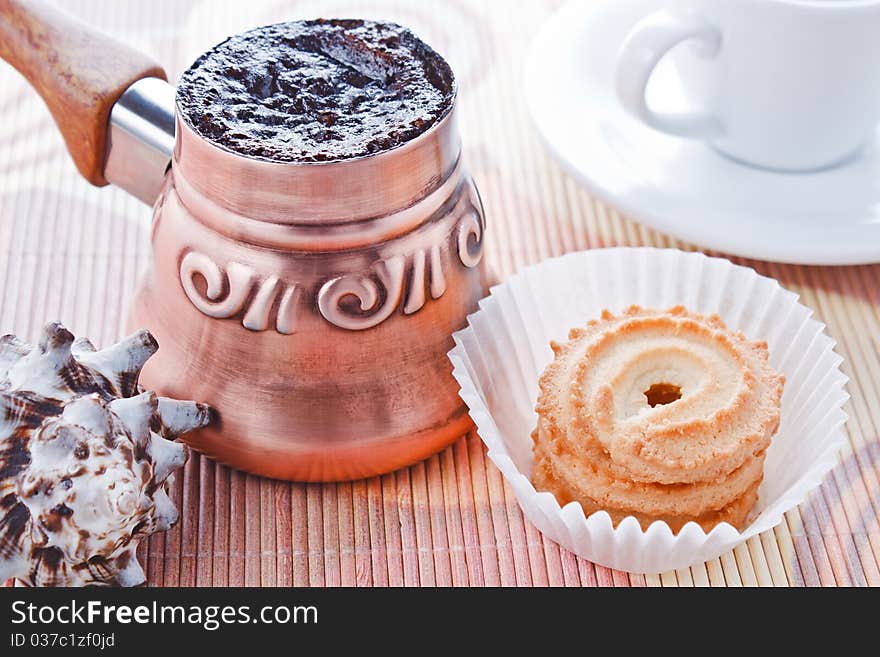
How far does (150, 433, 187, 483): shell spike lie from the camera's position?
33.1 inches

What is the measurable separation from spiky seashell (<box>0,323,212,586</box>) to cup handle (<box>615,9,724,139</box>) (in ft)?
1.97

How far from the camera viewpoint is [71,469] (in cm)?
78

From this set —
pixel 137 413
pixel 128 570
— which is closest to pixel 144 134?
pixel 137 413

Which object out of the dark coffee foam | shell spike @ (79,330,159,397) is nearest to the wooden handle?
the dark coffee foam

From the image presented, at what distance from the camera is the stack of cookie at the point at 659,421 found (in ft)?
2.75

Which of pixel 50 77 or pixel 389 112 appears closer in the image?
pixel 389 112

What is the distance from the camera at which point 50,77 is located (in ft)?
3.38

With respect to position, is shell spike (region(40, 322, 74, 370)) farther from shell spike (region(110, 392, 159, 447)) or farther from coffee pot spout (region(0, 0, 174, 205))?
coffee pot spout (region(0, 0, 174, 205))

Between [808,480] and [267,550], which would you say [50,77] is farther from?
[808,480]

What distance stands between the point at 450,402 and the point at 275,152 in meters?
0.27

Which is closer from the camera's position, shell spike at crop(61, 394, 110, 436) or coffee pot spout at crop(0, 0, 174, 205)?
shell spike at crop(61, 394, 110, 436)

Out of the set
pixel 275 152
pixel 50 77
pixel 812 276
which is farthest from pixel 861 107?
pixel 50 77

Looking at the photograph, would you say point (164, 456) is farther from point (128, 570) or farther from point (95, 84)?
point (95, 84)
